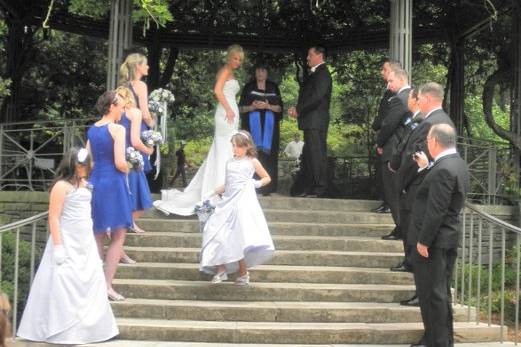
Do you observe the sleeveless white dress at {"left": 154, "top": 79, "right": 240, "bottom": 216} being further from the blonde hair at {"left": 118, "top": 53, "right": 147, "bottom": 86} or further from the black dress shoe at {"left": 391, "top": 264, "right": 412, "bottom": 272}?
the black dress shoe at {"left": 391, "top": 264, "right": 412, "bottom": 272}

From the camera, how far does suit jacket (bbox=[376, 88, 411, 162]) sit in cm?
740

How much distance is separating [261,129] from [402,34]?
217 cm

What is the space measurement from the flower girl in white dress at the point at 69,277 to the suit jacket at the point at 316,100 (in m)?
4.16

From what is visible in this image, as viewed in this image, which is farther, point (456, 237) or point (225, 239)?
point (225, 239)

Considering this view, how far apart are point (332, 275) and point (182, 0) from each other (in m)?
8.84

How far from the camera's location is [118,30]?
9320 millimetres

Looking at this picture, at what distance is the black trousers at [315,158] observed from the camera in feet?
31.8

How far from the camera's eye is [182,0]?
584 inches

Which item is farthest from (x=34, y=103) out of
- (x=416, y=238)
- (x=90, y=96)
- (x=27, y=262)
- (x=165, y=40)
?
(x=416, y=238)

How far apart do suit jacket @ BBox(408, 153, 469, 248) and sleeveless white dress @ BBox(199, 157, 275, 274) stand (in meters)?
1.55

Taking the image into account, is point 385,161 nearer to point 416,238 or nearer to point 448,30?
point 416,238

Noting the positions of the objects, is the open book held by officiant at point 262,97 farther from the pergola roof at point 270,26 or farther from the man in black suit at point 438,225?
the pergola roof at point 270,26

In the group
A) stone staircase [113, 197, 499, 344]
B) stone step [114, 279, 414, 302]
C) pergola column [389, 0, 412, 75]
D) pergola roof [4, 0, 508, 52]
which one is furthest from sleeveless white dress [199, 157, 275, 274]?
pergola roof [4, 0, 508, 52]

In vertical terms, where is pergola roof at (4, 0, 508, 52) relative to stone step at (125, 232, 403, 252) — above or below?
above
